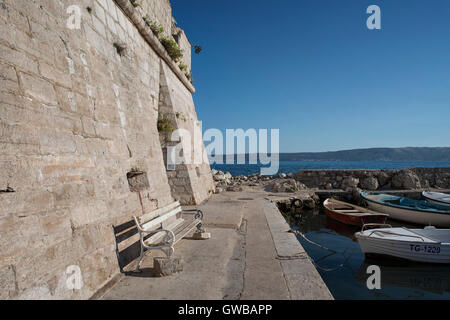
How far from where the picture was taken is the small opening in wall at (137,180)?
497 cm

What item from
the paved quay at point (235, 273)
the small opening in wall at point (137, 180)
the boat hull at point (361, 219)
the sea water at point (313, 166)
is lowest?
the sea water at point (313, 166)

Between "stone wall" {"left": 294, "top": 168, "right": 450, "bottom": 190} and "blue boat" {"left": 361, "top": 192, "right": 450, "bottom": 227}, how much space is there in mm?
3741

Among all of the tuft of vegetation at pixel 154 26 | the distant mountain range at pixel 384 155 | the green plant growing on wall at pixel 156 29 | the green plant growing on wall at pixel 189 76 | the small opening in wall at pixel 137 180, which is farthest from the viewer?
the distant mountain range at pixel 384 155

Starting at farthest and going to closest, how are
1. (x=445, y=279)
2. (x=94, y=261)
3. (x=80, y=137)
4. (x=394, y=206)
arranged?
(x=394, y=206) < (x=445, y=279) < (x=80, y=137) < (x=94, y=261)

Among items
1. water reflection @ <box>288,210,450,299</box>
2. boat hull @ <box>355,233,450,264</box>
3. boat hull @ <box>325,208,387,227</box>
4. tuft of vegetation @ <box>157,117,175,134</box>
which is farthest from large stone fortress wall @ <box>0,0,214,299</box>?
boat hull @ <box>325,208,387,227</box>

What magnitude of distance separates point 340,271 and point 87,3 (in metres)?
8.18

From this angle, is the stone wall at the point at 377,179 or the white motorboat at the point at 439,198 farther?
the stone wall at the point at 377,179

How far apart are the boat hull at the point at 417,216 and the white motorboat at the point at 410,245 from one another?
3570 millimetres

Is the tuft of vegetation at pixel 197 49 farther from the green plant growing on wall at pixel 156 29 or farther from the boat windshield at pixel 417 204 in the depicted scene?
the boat windshield at pixel 417 204

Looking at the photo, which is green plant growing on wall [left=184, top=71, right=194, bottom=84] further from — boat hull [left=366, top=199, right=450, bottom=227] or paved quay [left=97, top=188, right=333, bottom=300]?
boat hull [left=366, top=199, right=450, bottom=227]

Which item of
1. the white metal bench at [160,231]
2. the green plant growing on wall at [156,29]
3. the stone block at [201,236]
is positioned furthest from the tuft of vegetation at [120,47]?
the stone block at [201,236]

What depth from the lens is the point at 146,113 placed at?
6.42m
